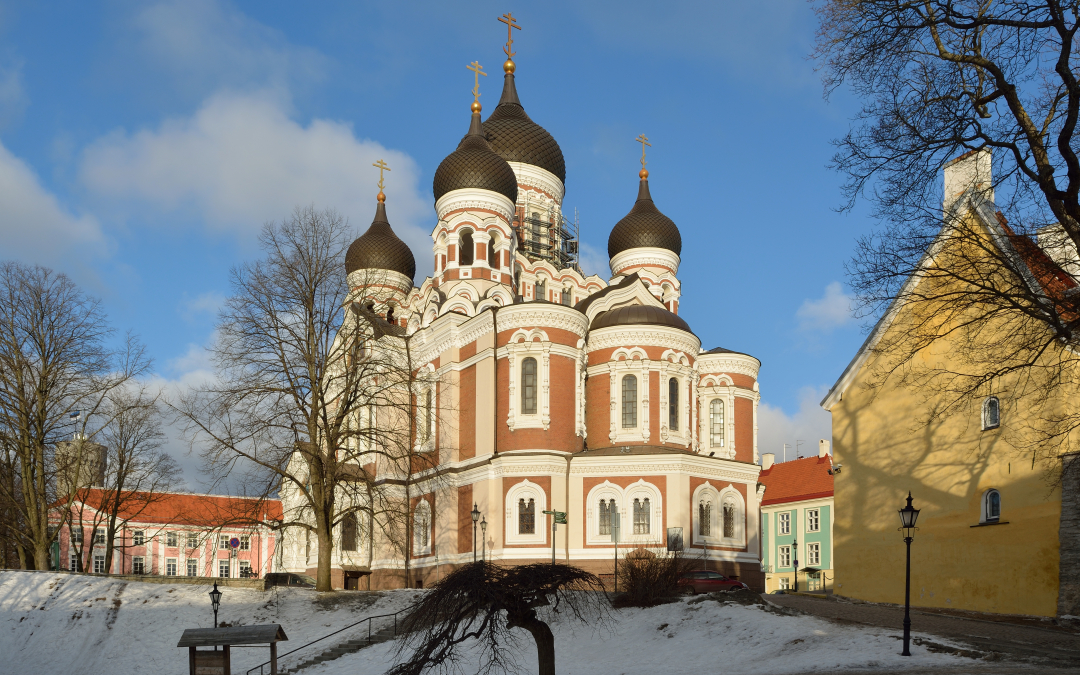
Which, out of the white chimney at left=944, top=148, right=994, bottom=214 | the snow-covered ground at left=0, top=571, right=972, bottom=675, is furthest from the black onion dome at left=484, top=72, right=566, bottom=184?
the white chimney at left=944, top=148, right=994, bottom=214

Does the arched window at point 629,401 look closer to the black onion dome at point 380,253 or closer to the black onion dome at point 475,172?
the black onion dome at point 475,172

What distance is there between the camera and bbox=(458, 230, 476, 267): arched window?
1622 inches

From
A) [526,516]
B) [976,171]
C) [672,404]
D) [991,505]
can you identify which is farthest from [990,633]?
[672,404]

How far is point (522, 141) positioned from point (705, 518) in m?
20.5

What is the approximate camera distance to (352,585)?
4091 cm

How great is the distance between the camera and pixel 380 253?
46.1 m

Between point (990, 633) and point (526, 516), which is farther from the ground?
point (526, 516)

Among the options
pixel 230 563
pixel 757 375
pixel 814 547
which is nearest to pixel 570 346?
pixel 757 375

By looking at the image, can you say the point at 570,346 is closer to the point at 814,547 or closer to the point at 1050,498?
the point at 1050,498

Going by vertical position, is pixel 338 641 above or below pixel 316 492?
below

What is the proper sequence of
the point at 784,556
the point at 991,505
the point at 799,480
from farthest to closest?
1. the point at 799,480
2. the point at 784,556
3. the point at 991,505

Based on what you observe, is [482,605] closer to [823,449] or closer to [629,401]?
[629,401]

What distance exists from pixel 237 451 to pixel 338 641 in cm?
598

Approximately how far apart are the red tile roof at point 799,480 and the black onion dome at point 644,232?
54.9 feet
